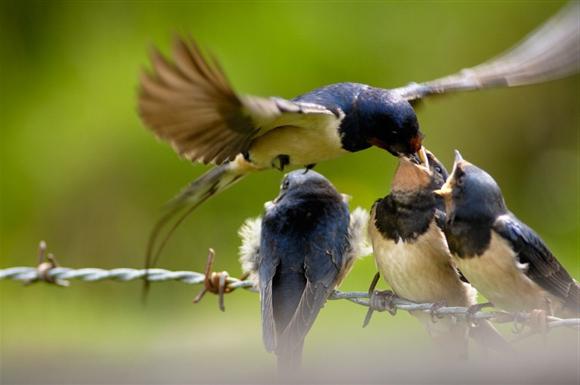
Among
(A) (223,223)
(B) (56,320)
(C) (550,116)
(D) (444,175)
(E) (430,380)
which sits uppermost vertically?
(C) (550,116)

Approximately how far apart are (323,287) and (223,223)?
150 inches

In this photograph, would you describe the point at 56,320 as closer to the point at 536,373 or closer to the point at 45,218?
the point at 45,218

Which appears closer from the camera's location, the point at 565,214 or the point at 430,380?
the point at 430,380

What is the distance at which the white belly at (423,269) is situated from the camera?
398cm

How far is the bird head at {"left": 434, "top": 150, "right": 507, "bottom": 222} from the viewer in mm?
3744

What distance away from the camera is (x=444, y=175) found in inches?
163

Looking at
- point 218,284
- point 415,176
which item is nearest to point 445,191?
point 415,176

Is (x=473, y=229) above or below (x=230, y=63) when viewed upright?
below

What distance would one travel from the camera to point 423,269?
398 cm

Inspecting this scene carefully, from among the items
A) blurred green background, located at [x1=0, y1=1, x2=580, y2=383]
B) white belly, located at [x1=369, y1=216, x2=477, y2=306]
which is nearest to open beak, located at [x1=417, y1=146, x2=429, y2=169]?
white belly, located at [x1=369, y1=216, x2=477, y2=306]

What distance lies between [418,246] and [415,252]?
23mm

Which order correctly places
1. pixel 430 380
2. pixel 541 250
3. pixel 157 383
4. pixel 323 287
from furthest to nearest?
1. pixel 157 383
2. pixel 323 287
3. pixel 541 250
4. pixel 430 380

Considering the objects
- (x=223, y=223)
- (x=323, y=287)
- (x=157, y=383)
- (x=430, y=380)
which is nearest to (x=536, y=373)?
(x=430, y=380)

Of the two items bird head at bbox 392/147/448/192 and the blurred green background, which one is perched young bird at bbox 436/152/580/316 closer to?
bird head at bbox 392/147/448/192
